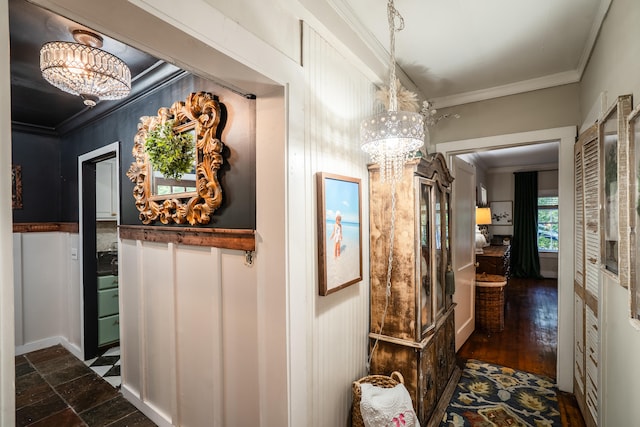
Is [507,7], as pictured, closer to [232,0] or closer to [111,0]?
[232,0]

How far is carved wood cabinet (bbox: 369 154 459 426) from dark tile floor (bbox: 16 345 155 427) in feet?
6.14

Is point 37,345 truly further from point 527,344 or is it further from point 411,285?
point 527,344

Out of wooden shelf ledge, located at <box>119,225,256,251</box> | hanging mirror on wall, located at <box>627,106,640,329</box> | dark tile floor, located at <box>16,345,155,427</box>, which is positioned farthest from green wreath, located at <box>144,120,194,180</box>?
hanging mirror on wall, located at <box>627,106,640,329</box>

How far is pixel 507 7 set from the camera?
1.60m

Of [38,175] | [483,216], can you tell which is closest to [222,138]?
[38,175]

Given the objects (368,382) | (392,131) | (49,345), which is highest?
(392,131)

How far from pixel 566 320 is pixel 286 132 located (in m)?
2.71

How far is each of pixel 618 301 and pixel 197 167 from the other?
2.26 metres

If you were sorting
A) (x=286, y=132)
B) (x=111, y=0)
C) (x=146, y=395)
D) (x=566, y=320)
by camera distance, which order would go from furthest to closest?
(x=566, y=320) → (x=146, y=395) → (x=286, y=132) → (x=111, y=0)

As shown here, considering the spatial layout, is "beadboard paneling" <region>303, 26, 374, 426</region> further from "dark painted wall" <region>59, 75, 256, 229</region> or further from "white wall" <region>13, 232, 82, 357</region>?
"white wall" <region>13, 232, 82, 357</region>

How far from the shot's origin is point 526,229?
21.9 ft

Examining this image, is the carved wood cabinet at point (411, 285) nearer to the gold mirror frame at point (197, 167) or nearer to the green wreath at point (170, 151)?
the gold mirror frame at point (197, 167)

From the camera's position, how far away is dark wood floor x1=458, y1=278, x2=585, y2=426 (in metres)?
2.32

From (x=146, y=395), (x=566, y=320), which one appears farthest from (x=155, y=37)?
(x=566, y=320)
